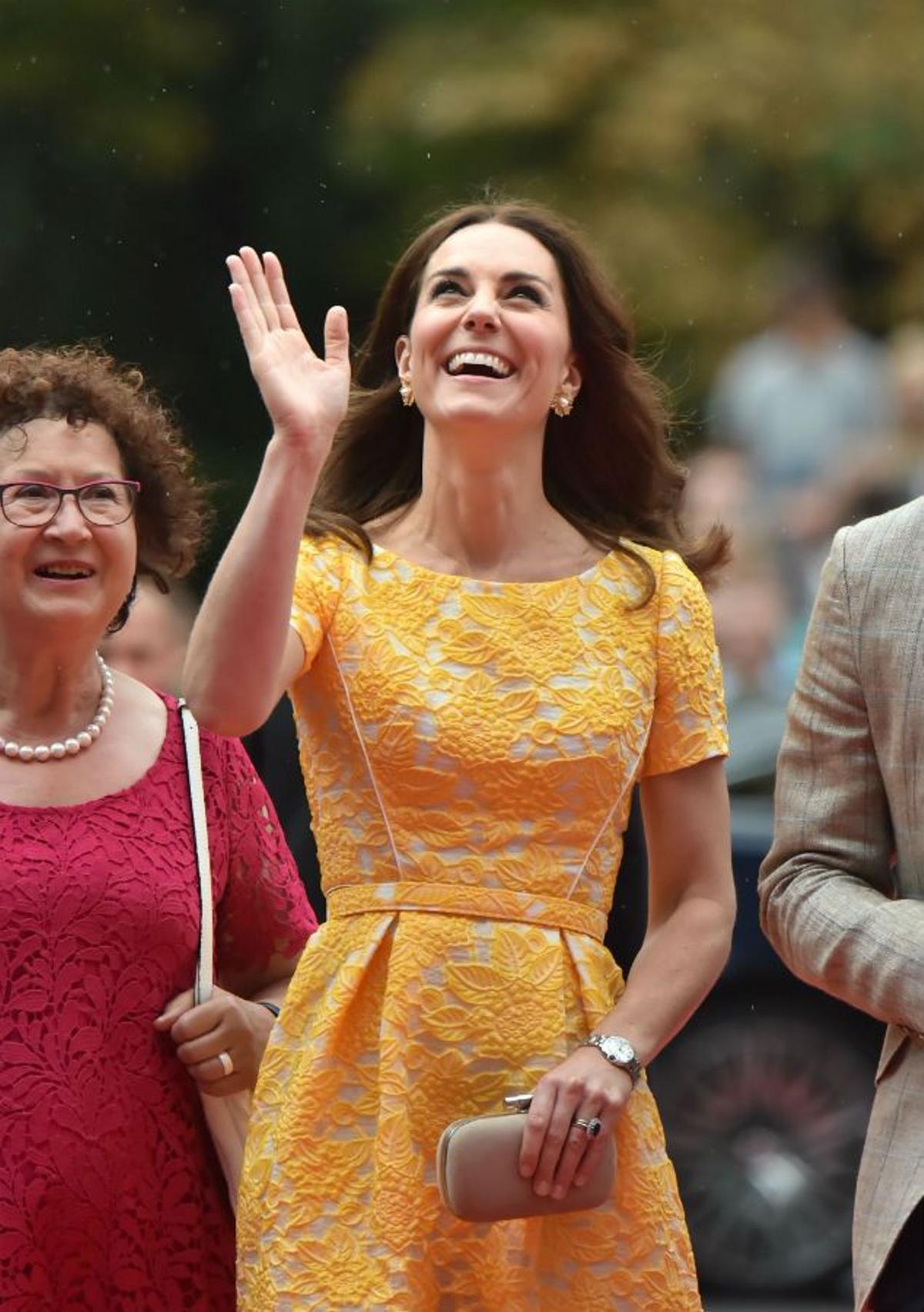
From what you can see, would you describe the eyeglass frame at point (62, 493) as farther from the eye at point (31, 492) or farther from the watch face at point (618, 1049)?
the watch face at point (618, 1049)

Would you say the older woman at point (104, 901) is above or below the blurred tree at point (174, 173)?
below

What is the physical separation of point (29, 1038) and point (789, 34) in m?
7.48

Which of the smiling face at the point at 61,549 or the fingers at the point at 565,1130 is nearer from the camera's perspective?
the fingers at the point at 565,1130

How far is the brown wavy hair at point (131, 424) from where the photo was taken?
4.57m

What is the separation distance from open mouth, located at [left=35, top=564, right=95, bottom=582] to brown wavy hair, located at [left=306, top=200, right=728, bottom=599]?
0.48m

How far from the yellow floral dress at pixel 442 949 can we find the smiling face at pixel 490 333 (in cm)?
27

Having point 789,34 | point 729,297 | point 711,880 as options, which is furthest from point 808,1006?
point 711,880

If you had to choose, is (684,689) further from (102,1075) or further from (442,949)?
(102,1075)

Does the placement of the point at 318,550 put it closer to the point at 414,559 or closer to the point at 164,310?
the point at 414,559

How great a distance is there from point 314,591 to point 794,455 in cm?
595

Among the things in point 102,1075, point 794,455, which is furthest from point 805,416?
point 102,1075

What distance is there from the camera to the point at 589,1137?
432 centimetres

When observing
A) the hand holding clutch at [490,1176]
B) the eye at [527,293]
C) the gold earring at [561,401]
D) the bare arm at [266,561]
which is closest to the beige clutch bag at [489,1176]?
the hand holding clutch at [490,1176]

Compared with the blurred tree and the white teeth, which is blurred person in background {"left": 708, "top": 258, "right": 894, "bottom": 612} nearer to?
the blurred tree
